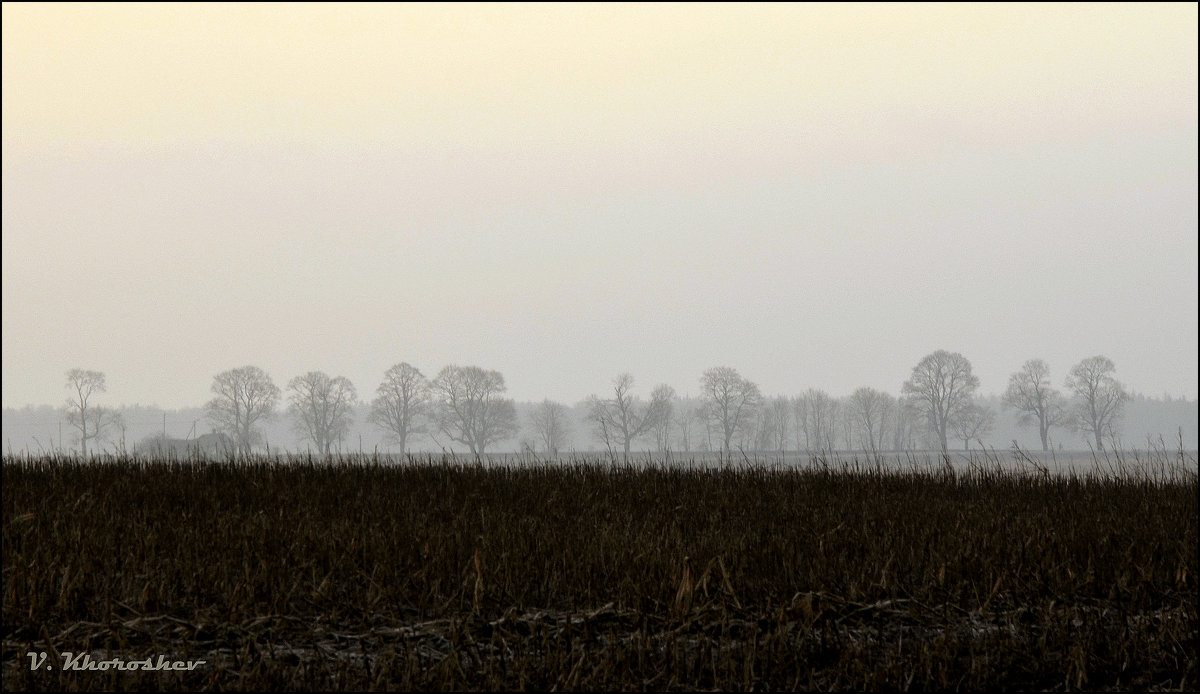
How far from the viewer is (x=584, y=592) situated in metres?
7.16

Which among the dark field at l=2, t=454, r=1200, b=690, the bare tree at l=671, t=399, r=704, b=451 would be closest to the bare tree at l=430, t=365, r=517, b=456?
the bare tree at l=671, t=399, r=704, b=451

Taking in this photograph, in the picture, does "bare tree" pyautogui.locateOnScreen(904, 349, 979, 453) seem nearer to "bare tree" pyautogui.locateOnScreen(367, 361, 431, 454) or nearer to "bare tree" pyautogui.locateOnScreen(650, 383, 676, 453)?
"bare tree" pyautogui.locateOnScreen(650, 383, 676, 453)

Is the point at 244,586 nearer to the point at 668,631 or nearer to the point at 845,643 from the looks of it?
the point at 668,631

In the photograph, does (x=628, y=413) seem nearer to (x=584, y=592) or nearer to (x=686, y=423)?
(x=686, y=423)

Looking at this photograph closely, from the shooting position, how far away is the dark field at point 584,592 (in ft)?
18.7

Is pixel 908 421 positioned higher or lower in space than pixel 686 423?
lower

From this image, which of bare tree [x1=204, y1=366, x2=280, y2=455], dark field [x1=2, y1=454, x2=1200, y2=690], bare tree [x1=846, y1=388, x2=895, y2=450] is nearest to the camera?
dark field [x1=2, y1=454, x2=1200, y2=690]

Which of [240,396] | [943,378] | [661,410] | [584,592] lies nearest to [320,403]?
[240,396]

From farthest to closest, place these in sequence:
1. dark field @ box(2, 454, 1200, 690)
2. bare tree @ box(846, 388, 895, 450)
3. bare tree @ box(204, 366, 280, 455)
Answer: bare tree @ box(846, 388, 895, 450), bare tree @ box(204, 366, 280, 455), dark field @ box(2, 454, 1200, 690)

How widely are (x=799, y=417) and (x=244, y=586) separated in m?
121

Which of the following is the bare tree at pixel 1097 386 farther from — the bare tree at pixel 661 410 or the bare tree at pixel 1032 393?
the bare tree at pixel 661 410

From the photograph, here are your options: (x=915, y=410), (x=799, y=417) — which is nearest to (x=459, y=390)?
(x=915, y=410)

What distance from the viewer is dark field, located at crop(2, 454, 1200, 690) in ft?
18.7

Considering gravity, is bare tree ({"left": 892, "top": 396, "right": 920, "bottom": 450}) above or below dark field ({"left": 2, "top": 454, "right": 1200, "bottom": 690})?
below
